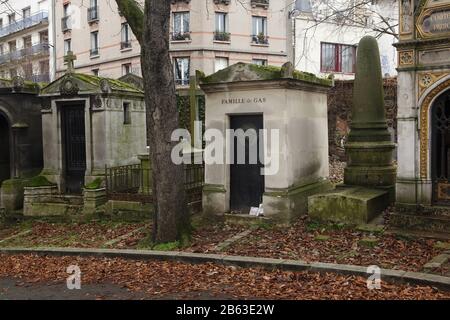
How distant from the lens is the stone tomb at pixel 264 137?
9.32 m

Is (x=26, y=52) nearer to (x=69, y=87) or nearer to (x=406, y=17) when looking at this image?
(x=69, y=87)

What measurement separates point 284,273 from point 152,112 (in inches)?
138

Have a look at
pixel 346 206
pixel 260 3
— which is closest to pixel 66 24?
pixel 260 3

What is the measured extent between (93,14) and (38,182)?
27.0 m

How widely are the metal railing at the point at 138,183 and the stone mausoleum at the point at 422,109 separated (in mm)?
4800

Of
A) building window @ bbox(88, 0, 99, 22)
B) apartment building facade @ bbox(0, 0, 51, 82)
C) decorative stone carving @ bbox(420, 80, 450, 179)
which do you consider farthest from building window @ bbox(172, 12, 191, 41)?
decorative stone carving @ bbox(420, 80, 450, 179)

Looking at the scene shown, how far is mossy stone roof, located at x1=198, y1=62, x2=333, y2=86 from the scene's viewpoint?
9.16 metres

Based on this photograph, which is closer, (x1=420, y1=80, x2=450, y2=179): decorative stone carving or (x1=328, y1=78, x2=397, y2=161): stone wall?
(x1=420, y1=80, x2=450, y2=179): decorative stone carving

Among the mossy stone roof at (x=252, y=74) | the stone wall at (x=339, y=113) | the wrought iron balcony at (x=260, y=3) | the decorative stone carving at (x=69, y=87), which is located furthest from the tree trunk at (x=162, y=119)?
the wrought iron balcony at (x=260, y=3)

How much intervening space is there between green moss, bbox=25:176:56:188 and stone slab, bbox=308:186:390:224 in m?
7.15

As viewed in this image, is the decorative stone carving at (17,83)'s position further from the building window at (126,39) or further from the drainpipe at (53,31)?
the drainpipe at (53,31)

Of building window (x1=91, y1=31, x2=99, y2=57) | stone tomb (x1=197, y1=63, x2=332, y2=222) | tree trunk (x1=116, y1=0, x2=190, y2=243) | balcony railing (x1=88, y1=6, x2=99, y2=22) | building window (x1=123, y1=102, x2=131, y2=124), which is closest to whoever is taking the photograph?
tree trunk (x1=116, y1=0, x2=190, y2=243)

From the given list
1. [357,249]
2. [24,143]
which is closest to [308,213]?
[357,249]

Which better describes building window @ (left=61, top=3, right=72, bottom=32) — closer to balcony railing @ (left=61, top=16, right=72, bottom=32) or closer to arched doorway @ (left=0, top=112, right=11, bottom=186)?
balcony railing @ (left=61, top=16, right=72, bottom=32)
